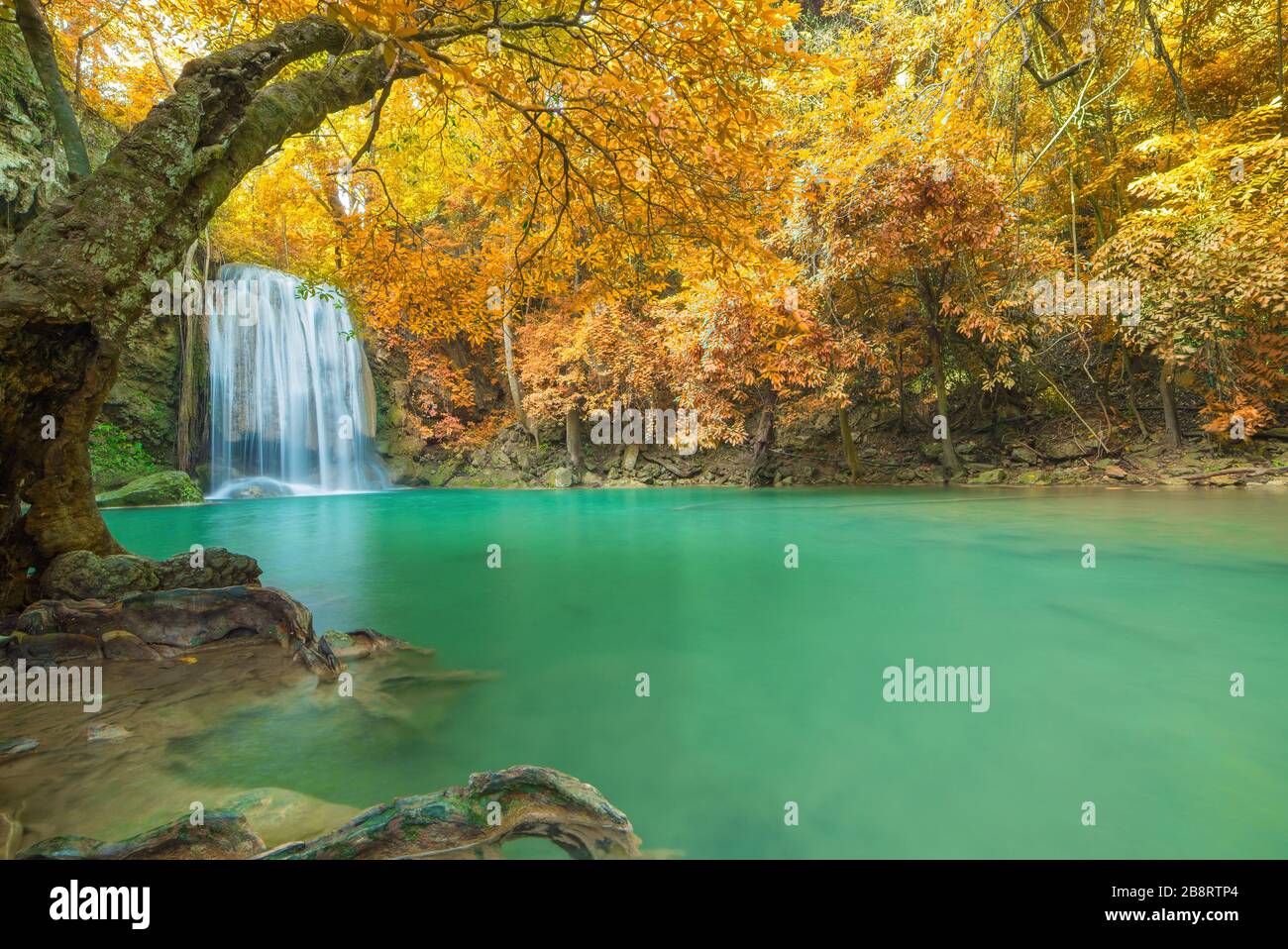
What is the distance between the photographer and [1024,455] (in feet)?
49.1

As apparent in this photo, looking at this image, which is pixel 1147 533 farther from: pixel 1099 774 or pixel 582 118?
pixel 582 118

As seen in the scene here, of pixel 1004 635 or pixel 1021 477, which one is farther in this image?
pixel 1021 477

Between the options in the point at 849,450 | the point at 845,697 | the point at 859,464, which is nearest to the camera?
the point at 845,697

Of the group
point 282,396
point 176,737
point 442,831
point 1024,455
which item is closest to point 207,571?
point 176,737

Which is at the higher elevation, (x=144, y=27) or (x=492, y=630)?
(x=144, y=27)

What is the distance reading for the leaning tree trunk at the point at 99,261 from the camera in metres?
2.86

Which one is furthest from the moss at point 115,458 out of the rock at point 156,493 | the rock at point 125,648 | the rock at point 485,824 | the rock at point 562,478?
the rock at point 485,824

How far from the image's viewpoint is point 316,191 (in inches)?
576

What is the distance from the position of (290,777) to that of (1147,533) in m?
8.75

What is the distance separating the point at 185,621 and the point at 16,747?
1323 mm

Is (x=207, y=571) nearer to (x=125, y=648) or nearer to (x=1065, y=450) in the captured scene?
(x=125, y=648)

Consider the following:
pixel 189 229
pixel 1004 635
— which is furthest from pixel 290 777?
pixel 1004 635

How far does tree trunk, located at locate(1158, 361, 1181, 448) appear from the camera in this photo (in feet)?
41.1

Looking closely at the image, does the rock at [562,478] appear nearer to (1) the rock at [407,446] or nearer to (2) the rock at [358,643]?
(1) the rock at [407,446]
